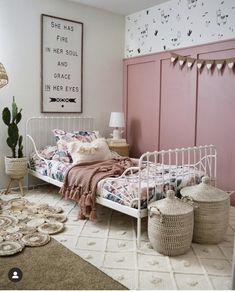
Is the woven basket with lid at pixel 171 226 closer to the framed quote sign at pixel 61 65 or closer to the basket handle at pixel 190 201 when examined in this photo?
the basket handle at pixel 190 201

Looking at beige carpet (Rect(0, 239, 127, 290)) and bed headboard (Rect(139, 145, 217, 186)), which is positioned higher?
bed headboard (Rect(139, 145, 217, 186))

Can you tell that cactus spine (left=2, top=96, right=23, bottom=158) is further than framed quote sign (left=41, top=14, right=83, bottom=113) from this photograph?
No

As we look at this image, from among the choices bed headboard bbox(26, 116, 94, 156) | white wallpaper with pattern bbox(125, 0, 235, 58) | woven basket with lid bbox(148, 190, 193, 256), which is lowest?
woven basket with lid bbox(148, 190, 193, 256)

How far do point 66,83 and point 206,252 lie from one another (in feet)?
10.3

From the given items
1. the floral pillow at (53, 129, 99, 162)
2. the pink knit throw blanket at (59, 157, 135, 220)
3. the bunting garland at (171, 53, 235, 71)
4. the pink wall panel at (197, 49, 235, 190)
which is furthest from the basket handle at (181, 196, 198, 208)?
the bunting garland at (171, 53, 235, 71)

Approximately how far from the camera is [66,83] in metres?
4.65

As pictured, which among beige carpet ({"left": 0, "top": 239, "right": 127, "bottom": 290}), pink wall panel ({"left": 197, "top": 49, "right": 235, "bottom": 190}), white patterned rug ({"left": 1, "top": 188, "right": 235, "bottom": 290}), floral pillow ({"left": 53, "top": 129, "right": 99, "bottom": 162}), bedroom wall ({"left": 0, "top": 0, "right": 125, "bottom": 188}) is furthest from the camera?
bedroom wall ({"left": 0, "top": 0, "right": 125, "bottom": 188})

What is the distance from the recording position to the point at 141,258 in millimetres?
2455

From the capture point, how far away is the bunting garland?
12.4 feet

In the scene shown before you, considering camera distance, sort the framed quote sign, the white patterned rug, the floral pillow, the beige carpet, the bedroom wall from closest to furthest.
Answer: the beige carpet → the white patterned rug → the floral pillow → the bedroom wall → the framed quote sign

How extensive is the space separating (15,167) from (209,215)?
247 centimetres

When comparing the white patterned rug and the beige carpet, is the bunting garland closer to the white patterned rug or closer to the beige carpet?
the white patterned rug

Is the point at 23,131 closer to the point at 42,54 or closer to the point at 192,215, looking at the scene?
the point at 42,54

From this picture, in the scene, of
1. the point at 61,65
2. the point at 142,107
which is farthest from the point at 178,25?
the point at 61,65
